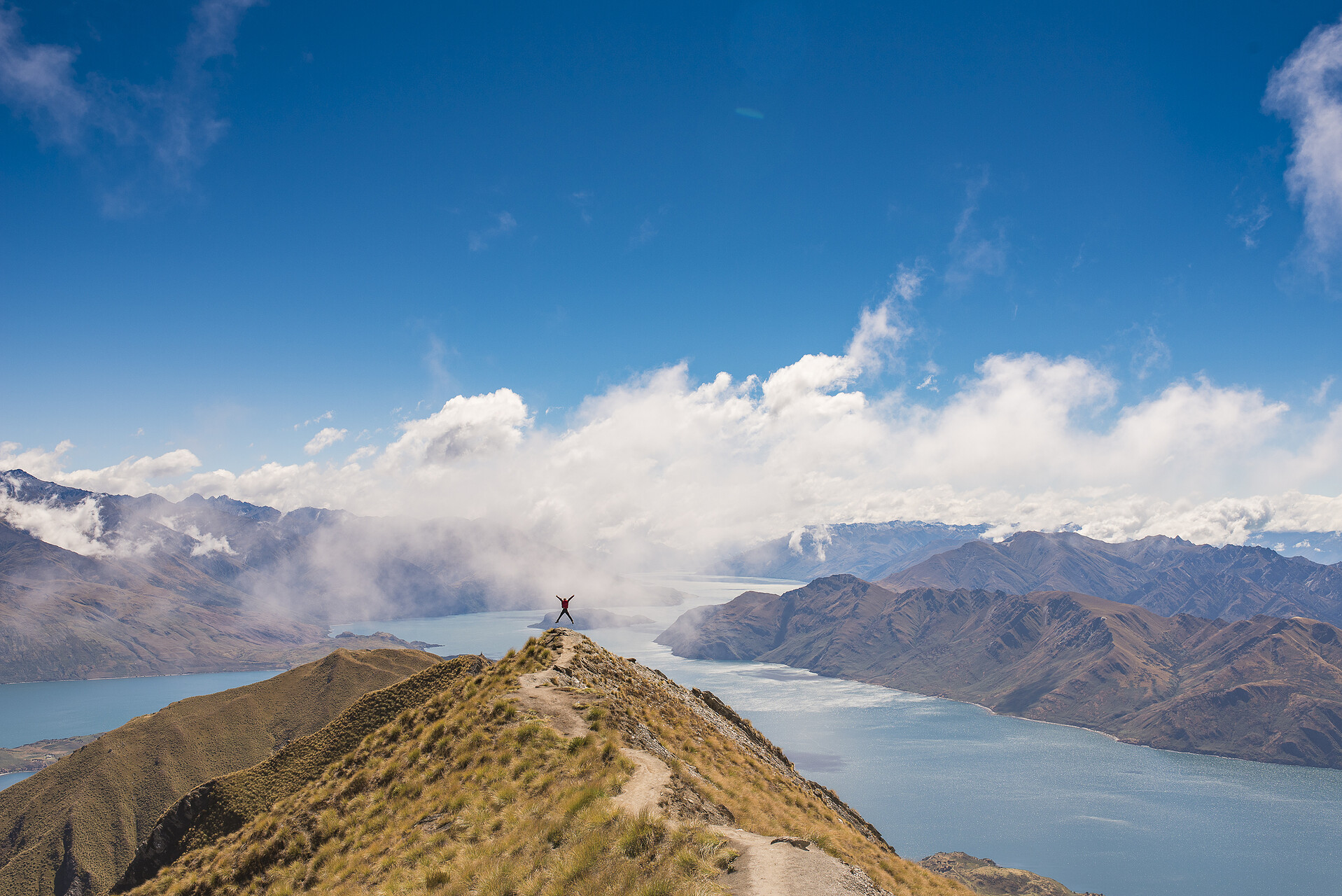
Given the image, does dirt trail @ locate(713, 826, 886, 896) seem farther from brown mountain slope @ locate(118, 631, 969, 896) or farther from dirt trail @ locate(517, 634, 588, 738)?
dirt trail @ locate(517, 634, 588, 738)

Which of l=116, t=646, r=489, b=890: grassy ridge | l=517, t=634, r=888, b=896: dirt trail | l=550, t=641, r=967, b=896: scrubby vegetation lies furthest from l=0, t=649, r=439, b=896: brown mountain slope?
l=517, t=634, r=888, b=896: dirt trail

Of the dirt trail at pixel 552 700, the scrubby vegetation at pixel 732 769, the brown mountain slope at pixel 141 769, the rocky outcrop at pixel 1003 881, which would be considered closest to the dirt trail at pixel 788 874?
the scrubby vegetation at pixel 732 769

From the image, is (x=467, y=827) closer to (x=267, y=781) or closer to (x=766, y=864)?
Answer: (x=766, y=864)

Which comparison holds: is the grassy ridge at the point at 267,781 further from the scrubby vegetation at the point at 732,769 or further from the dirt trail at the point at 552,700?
the dirt trail at the point at 552,700

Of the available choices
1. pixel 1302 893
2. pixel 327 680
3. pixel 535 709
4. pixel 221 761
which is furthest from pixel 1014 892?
pixel 535 709

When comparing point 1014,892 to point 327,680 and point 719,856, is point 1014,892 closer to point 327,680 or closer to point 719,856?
point 327,680
